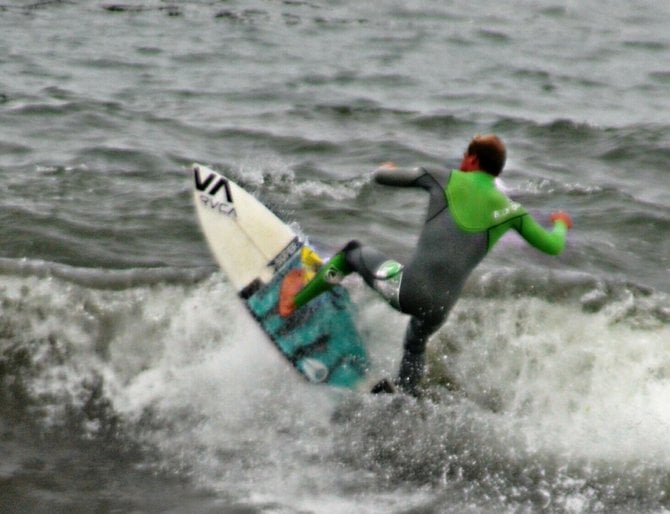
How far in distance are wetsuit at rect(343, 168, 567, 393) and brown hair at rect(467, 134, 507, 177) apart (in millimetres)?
73

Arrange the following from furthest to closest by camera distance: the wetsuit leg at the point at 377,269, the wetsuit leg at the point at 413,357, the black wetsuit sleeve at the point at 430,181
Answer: the wetsuit leg at the point at 413,357
the wetsuit leg at the point at 377,269
the black wetsuit sleeve at the point at 430,181

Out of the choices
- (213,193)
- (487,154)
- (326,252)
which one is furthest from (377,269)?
(326,252)

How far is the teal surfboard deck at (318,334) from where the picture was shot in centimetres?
789

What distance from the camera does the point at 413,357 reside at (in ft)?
24.7

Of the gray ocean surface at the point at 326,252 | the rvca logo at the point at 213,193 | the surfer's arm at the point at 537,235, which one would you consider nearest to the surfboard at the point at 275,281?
the rvca logo at the point at 213,193

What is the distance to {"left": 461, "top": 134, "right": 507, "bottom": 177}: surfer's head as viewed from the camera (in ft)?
22.6

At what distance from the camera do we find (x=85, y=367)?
8.14 metres

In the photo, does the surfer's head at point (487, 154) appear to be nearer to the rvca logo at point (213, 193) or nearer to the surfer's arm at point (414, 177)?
the surfer's arm at point (414, 177)

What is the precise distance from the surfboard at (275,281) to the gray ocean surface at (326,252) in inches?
7.2

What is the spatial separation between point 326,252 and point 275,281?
1501mm

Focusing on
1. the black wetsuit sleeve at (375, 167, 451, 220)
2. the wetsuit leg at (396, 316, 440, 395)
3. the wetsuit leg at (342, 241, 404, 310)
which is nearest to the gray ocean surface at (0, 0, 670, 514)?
the wetsuit leg at (396, 316, 440, 395)

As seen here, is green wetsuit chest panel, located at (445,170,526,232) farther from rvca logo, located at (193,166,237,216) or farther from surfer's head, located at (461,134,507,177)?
rvca logo, located at (193,166,237,216)

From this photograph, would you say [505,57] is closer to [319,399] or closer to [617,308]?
[617,308]

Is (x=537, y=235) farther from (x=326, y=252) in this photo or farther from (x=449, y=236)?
(x=326, y=252)
